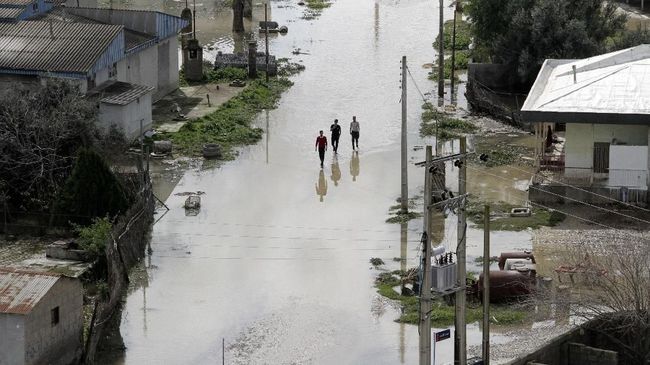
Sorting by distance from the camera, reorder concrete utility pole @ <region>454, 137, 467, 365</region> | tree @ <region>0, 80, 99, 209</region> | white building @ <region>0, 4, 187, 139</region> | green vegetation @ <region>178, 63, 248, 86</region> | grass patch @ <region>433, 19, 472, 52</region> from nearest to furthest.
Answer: concrete utility pole @ <region>454, 137, 467, 365</region>, tree @ <region>0, 80, 99, 209</region>, white building @ <region>0, 4, 187, 139</region>, green vegetation @ <region>178, 63, 248, 86</region>, grass patch @ <region>433, 19, 472, 52</region>

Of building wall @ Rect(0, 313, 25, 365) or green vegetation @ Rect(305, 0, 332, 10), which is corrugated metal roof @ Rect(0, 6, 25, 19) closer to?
building wall @ Rect(0, 313, 25, 365)

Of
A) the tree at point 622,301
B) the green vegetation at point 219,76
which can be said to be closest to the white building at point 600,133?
the tree at point 622,301

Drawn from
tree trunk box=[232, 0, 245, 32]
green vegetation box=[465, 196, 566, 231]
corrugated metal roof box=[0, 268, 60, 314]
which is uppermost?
tree trunk box=[232, 0, 245, 32]

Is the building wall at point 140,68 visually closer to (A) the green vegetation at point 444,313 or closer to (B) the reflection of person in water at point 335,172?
(B) the reflection of person in water at point 335,172

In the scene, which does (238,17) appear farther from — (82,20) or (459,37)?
(82,20)

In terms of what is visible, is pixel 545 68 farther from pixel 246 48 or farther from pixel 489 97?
pixel 246 48

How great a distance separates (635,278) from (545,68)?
59.8 feet

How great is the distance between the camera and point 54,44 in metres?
42.9

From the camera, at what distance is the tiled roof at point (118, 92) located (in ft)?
137

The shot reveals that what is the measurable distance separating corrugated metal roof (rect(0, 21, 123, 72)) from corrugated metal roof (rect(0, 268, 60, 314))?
16100 millimetres

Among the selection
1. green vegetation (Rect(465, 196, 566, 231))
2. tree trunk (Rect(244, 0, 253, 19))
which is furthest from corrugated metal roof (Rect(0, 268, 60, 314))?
tree trunk (Rect(244, 0, 253, 19))

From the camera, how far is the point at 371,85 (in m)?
52.6

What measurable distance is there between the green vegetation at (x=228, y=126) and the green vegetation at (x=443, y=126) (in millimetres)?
4917

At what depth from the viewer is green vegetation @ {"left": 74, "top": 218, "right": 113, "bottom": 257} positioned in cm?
3177
